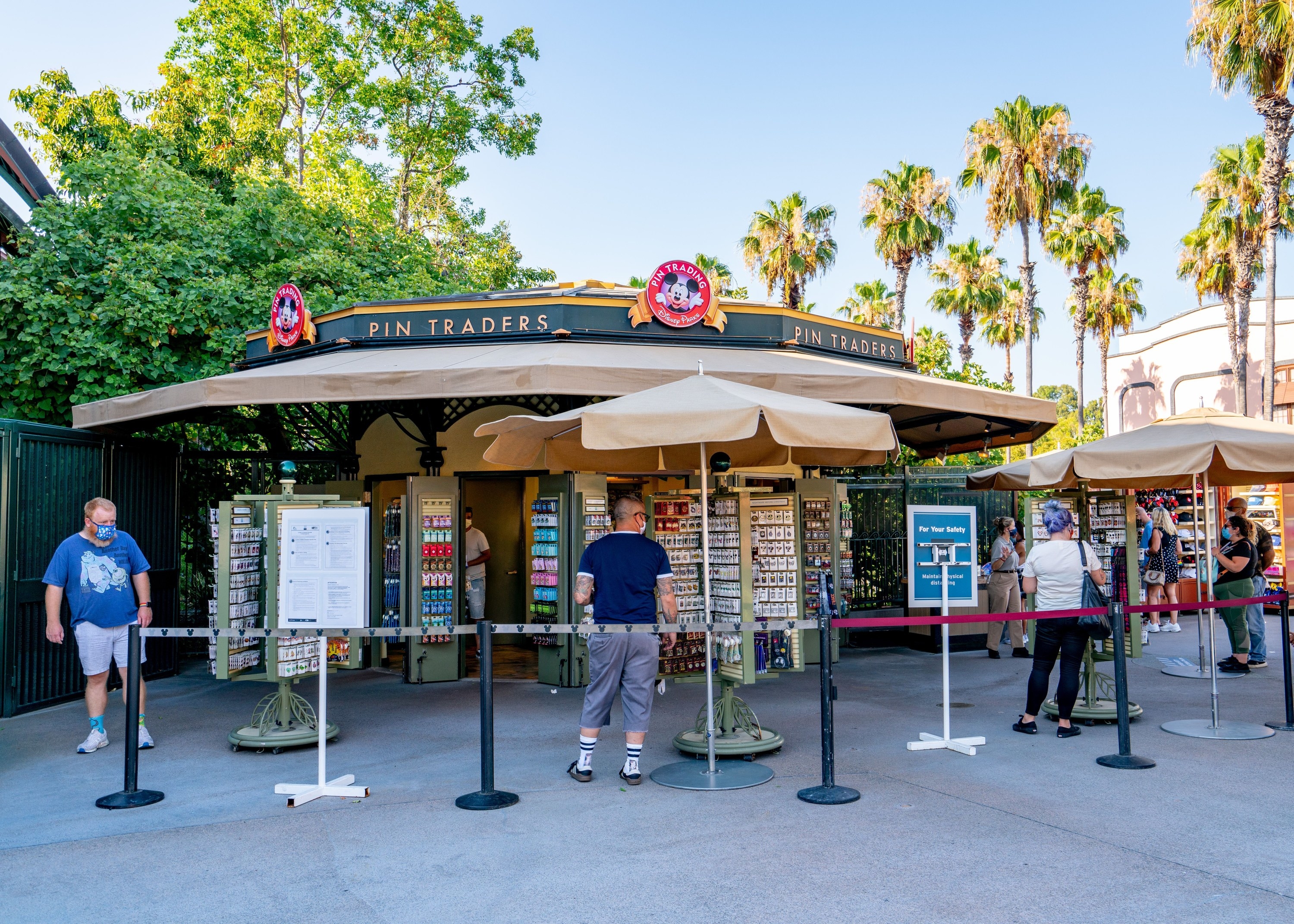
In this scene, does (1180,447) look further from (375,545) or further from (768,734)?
(375,545)

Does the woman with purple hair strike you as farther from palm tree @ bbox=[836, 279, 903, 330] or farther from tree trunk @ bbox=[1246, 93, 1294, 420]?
palm tree @ bbox=[836, 279, 903, 330]

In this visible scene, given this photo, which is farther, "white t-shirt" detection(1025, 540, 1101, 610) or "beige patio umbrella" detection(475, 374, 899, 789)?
"white t-shirt" detection(1025, 540, 1101, 610)

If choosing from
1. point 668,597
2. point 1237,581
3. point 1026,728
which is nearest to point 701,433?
point 668,597

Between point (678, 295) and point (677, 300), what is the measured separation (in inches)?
2.1

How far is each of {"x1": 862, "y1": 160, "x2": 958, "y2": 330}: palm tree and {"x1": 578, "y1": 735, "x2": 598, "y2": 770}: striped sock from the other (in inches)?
1055

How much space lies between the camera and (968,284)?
37469mm

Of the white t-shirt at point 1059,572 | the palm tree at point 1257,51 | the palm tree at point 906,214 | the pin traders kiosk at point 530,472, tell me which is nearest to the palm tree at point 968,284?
the palm tree at point 906,214

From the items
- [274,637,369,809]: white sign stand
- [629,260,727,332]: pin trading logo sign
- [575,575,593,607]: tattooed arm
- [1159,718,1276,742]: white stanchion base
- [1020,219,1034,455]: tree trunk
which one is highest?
[1020,219,1034,455]: tree trunk

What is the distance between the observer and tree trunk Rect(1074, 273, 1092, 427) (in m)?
34.5

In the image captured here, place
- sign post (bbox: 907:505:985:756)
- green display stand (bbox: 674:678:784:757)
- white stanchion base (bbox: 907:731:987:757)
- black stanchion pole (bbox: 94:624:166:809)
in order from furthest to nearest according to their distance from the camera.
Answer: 1. sign post (bbox: 907:505:985:756)
2. white stanchion base (bbox: 907:731:987:757)
3. green display stand (bbox: 674:678:784:757)
4. black stanchion pole (bbox: 94:624:166:809)

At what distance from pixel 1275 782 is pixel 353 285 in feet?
48.5

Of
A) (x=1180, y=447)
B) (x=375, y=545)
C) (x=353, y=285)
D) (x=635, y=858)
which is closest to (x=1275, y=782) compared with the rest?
(x=1180, y=447)

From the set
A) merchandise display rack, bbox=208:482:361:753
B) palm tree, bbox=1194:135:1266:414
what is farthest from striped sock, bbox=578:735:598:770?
palm tree, bbox=1194:135:1266:414

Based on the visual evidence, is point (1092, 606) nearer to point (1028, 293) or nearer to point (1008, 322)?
point (1028, 293)
